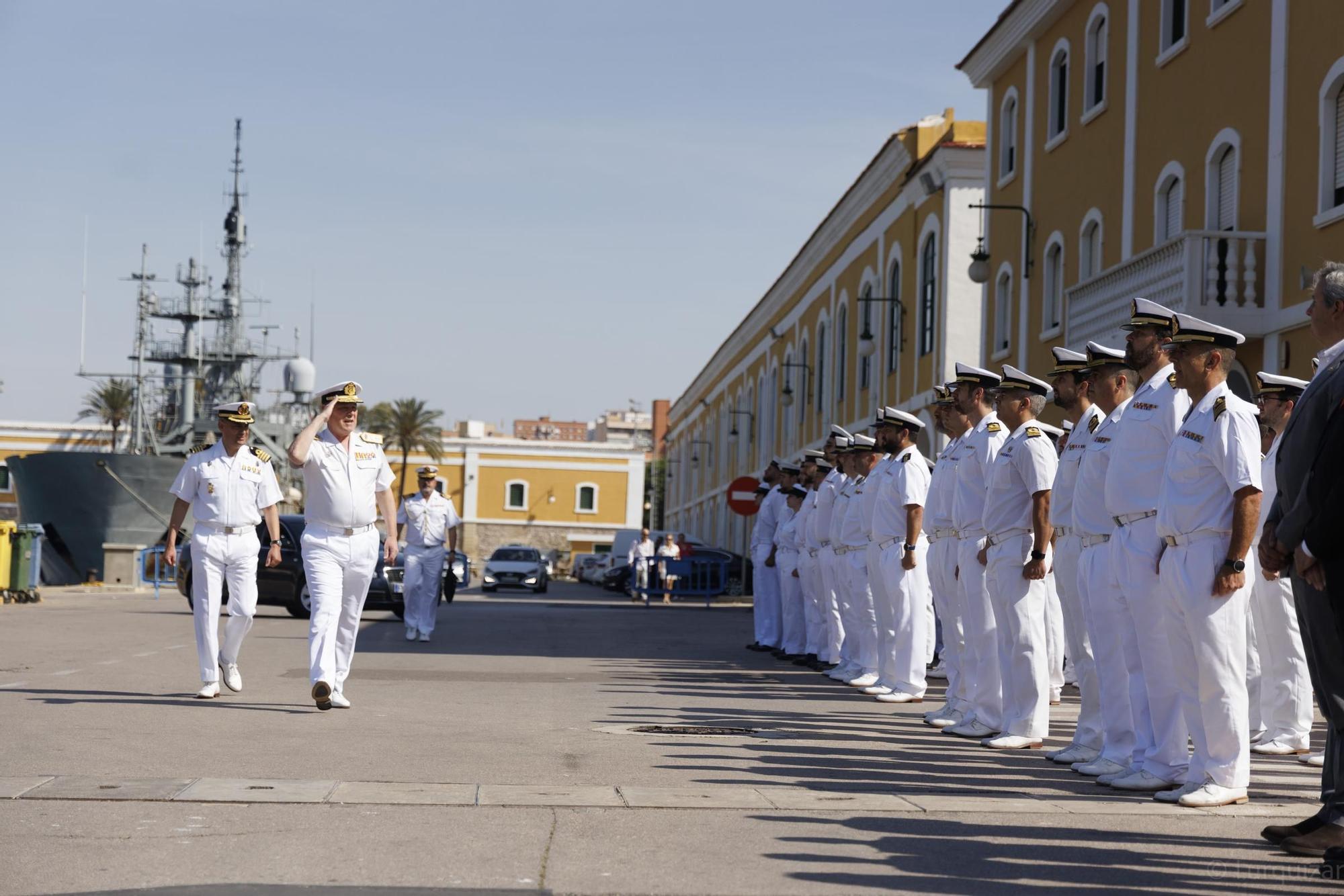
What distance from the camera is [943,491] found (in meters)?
11.1

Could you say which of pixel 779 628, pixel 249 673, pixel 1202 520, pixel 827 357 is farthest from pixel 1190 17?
pixel 827 357

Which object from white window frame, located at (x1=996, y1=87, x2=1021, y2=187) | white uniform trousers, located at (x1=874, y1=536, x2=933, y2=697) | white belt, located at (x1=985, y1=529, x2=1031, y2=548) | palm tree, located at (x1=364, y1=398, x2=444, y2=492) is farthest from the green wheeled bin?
palm tree, located at (x1=364, y1=398, x2=444, y2=492)

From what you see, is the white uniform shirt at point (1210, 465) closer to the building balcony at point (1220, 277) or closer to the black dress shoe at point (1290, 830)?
the black dress shoe at point (1290, 830)

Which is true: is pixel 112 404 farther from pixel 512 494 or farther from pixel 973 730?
pixel 973 730

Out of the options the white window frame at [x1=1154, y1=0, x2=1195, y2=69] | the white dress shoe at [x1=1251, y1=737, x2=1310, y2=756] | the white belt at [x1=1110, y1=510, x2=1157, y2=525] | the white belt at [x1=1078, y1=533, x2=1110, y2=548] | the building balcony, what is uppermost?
the white window frame at [x1=1154, y1=0, x2=1195, y2=69]

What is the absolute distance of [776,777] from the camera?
8.16 meters

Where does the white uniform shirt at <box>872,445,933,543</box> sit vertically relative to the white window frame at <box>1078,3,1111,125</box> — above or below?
below

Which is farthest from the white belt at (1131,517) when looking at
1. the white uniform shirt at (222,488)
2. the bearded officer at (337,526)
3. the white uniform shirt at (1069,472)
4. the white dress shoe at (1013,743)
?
the white uniform shirt at (222,488)

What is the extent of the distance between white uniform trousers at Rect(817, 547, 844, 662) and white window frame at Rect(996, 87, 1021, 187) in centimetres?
1542

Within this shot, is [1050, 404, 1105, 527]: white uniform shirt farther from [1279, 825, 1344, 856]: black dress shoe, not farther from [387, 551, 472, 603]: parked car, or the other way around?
[387, 551, 472, 603]: parked car

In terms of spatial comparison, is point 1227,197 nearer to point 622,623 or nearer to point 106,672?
point 622,623

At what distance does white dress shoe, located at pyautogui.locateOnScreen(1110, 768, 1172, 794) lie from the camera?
7930 millimetres

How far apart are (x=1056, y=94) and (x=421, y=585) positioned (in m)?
14.5

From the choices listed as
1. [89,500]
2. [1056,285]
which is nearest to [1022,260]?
[1056,285]
